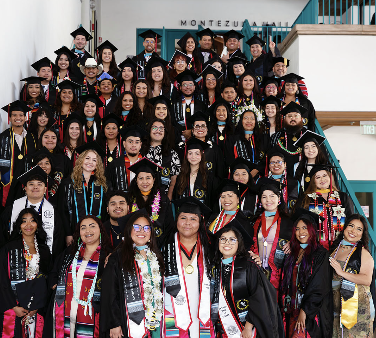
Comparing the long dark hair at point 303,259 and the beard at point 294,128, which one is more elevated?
the beard at point 294,128

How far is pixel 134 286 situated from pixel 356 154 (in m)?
8.11

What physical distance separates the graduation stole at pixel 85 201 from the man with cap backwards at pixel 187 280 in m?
1.07

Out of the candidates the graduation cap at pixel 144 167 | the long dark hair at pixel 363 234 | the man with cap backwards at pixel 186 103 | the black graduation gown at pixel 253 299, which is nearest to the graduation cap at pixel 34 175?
the graduation cap at pixel 144 167

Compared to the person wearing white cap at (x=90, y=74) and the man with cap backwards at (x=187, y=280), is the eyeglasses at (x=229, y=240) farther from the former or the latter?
the person wearing white cap at (x=90, y=74)

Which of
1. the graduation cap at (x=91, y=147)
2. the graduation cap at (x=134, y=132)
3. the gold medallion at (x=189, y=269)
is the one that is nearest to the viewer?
the gold medallion at (x=189, y=269)

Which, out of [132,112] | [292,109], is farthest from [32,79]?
[292,109]

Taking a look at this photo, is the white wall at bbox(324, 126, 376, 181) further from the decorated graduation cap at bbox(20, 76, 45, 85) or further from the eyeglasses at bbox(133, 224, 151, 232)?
the eyeglasses at bbox(133, 224, 151, 232)

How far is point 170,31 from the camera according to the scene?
42.3 ft

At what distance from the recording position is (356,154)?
35.2 ft

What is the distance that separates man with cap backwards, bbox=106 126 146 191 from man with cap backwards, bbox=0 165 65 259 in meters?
0.69

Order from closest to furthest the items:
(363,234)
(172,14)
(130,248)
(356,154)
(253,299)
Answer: (253,299)
(130,248)
(363,234)
(356,154)
(172,14)

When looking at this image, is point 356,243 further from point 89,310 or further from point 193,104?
point 193,104

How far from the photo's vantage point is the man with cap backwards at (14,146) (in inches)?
215

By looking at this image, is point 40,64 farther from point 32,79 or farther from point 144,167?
point 144,167
